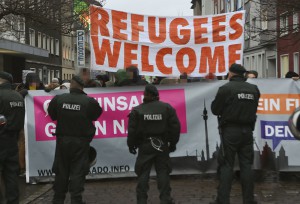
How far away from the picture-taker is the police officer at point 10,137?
7926 millimetres

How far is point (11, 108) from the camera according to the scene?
26.2 feet

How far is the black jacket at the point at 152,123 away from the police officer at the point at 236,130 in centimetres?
71

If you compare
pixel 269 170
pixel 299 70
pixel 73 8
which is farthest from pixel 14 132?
pixel 299 70

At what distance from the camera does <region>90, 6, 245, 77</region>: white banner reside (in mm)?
9961

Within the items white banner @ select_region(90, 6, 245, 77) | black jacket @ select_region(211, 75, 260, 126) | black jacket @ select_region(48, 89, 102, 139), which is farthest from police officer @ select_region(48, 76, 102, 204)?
white banner @ select_region(90, 6, 245, 77)

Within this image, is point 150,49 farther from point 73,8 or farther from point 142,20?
point 73,8

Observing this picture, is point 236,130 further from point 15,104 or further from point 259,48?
point 259,48

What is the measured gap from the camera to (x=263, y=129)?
10.4 meters

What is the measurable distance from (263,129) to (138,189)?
3506mm

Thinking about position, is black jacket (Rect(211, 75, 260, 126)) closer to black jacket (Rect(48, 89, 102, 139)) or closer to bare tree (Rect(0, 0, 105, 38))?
black jacket (Rect(48, 89, 102, 139))

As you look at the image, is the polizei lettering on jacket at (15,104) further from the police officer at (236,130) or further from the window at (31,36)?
the window at (31,36)

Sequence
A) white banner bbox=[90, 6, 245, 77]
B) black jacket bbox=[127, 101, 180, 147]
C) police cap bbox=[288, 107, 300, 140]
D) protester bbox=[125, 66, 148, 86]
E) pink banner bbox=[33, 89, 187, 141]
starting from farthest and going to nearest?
1. pink banner bbox=[33, 89, 187, 141]
2. protester bbox=[125, 66, 148, 86]
3. white banner bbox=[90, 6, 245, 77]
4. black jacket bbox=[127, 101, 180, 147]
5. police cap bbox=[288, 107, 300, 140]

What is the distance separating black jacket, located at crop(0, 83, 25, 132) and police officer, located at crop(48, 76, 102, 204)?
0.42 meters

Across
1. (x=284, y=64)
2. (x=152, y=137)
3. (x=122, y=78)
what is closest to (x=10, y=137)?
(x=152, y=137)
